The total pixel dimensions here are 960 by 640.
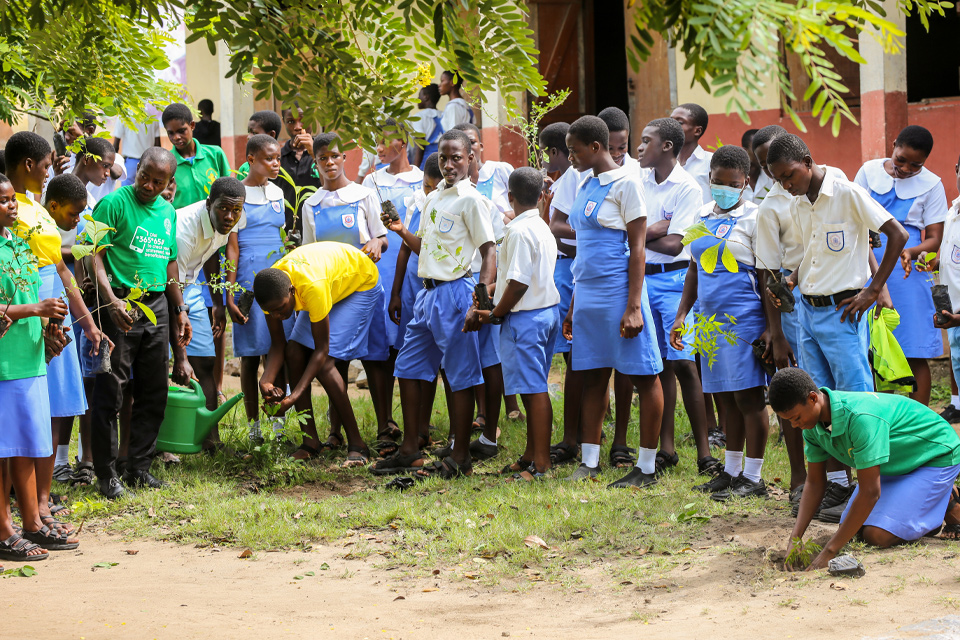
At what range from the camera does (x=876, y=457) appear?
164 inches

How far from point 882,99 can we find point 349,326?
577 cm

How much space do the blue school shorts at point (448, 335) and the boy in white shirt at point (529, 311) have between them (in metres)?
0.24

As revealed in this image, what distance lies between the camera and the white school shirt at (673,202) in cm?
596

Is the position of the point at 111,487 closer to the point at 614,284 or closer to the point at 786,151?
the point at 614,284

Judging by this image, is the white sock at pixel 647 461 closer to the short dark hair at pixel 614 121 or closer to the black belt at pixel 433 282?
the black belt at pixel 433 282

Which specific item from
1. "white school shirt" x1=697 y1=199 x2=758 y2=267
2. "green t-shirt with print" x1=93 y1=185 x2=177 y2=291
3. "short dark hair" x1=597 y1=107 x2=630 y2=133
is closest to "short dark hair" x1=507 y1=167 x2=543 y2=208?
"short dark hair" x1=597 y1=107 x2=630 y2=133

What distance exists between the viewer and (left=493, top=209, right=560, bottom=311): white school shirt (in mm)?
Answer: 5727

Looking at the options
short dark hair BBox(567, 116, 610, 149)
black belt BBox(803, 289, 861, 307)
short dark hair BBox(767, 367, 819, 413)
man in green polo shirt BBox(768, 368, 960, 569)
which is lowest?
man in green polo shirt BBox(768, 368, 960, 569)

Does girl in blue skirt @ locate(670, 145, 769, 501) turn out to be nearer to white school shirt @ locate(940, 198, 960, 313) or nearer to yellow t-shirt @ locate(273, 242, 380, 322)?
white school shirt @ locate(940, 198, 960, 313)

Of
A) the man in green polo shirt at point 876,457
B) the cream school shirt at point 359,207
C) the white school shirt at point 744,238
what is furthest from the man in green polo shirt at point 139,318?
the man in green polo shirt at point 876,457

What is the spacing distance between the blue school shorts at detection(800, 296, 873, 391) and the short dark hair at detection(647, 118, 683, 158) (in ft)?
5.54

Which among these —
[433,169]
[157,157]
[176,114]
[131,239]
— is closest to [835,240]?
[433,169]

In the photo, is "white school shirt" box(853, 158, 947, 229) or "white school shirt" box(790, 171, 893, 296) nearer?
"white school shirt" box(790, 171, 893, 296)

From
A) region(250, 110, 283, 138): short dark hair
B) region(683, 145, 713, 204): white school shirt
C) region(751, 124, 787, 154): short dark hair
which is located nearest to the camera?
region(751, 124, 787, 154): short dark hair
